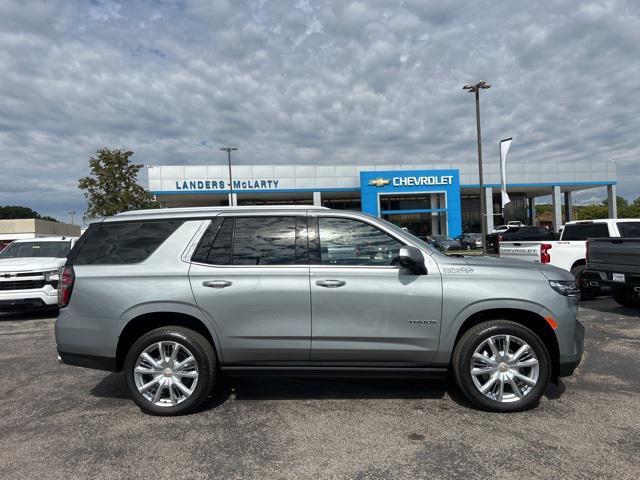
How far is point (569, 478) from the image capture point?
2.91 m

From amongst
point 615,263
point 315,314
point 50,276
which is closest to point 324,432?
point 315,314

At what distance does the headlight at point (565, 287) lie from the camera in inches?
156

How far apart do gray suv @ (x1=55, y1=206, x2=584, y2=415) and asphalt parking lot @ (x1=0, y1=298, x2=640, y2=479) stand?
34cm

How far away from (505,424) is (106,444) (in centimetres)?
325

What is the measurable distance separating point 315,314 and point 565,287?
7.39 ft

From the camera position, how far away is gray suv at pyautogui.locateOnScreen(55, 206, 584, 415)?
391 cm

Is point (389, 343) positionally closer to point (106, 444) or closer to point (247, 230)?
point (247, 230)

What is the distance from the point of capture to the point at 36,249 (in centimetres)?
1091

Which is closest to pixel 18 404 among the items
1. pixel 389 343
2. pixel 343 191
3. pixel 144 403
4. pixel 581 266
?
pixel 144 403

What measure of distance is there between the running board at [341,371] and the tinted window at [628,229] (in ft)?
26.5

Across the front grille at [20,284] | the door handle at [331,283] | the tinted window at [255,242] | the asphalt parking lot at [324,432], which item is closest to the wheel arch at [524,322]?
the asphalt parking lot at [324,432]

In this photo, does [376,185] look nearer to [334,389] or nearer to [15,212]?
[334,389]

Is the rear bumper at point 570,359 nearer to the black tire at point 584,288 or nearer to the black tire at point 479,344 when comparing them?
the black tire at point 479,344

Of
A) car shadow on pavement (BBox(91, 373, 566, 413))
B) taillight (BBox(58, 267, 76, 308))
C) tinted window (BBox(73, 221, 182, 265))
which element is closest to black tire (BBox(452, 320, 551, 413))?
car shadow on pavement (BBox(91, 373, 566, 413))
